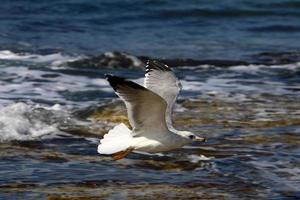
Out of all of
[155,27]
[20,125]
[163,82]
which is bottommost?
[20,125]

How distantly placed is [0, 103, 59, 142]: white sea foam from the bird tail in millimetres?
1861

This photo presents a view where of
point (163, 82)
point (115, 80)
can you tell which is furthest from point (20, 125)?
point (115, 80)

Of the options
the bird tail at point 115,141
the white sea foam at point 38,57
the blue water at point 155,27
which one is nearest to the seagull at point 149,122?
the bird tail at point 115,141

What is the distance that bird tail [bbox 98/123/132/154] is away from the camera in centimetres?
Result: 744

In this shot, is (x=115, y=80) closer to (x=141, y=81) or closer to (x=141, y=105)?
(x=141, y=105)

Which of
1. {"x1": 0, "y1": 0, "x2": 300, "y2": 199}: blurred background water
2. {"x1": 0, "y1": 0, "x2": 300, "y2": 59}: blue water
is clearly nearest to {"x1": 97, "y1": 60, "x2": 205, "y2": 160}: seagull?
{"x1": 0, "y1": 0, "x2": 300, "y2": 199}: blurred background water

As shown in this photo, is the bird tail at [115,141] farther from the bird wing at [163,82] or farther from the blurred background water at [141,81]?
the bird wing at [163,82]

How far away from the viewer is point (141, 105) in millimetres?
7488

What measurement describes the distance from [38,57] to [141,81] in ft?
7.63

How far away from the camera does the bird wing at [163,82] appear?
8039 mm

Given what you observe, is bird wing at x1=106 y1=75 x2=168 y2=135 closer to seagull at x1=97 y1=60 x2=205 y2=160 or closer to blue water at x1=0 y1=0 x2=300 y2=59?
seagull at x1=97 y1=60 x2=205 y2=160

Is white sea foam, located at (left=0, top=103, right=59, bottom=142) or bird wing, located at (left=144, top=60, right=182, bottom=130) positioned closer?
bird wing, located at (left=144, top=60, right=182, bottom=130)

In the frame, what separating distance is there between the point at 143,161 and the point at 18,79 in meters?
4.67

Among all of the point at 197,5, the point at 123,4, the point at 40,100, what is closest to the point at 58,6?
the point at 123,4
